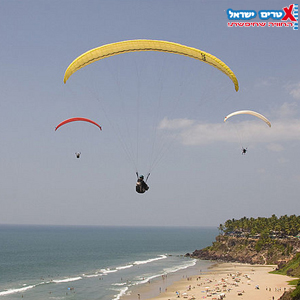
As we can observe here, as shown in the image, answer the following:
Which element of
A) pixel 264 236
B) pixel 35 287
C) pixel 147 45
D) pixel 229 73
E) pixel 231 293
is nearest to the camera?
pixel 147 45

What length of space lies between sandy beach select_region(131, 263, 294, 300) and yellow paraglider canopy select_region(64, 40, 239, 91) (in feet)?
95.1

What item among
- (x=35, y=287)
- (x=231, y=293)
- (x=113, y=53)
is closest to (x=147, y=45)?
(x=113, y=53)

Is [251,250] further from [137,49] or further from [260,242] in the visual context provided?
[137,49]

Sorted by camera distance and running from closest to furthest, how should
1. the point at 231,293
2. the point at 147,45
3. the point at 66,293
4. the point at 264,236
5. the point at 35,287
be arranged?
the point at 147,45 → the point at 231,293 → the point at 66,293 → the point at 35,287 → the point at 264,236

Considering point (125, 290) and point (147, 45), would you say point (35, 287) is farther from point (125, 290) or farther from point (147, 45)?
point (147, 45)

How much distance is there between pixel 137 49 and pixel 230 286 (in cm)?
3818

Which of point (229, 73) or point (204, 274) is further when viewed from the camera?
point (204, 274)

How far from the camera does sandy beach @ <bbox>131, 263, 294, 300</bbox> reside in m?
38.8

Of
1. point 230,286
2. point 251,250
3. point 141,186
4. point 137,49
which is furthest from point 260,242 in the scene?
point 137,49

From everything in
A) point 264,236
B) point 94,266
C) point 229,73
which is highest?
point 229,73

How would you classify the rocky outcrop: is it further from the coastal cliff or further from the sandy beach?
the sandy beach

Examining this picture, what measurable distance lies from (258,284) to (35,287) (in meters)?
32.8

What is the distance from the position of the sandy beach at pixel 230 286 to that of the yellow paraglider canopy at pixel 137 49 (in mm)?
28986

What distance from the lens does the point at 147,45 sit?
16625 millimetres
